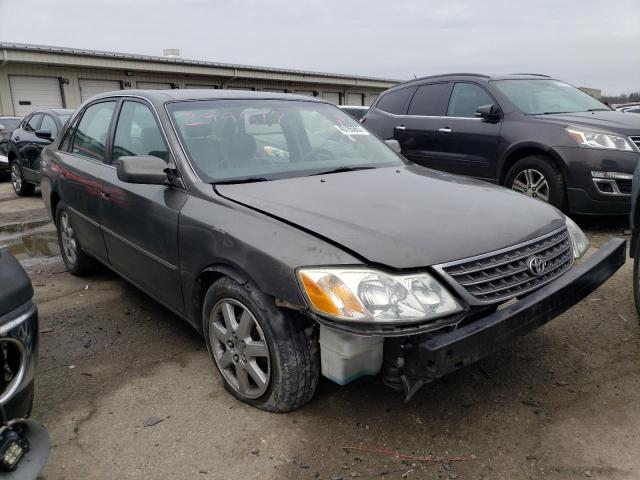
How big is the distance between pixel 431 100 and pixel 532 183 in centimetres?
194

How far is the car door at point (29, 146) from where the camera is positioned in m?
8.81

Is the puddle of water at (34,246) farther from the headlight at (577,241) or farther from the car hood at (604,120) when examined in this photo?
the car hood at (604,120)

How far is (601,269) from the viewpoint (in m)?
2.60

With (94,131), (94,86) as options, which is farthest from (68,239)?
(94,86)

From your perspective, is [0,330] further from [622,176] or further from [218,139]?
[622,176]

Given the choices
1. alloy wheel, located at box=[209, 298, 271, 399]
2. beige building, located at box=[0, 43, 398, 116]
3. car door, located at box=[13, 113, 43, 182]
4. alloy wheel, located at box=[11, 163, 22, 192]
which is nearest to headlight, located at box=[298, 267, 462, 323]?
alloy wheel, located at box=[209, 298, 271, 399]

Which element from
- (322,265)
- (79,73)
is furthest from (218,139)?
(79,73)

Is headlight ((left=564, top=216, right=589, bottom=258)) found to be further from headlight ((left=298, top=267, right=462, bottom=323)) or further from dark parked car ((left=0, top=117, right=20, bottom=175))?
dark parked car ((left=0, top=117, right=20, bottom=175))

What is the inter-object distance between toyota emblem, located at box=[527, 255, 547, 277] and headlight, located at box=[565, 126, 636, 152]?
348 cm

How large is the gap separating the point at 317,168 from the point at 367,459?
5.52 ft

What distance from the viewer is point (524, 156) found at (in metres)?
5.82

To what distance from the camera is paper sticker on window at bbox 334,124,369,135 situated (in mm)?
3667

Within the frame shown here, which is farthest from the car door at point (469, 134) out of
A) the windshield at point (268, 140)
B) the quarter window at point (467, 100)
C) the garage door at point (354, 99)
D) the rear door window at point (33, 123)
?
the garage door at point (354, 99)

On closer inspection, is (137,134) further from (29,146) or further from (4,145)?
(4,145)
